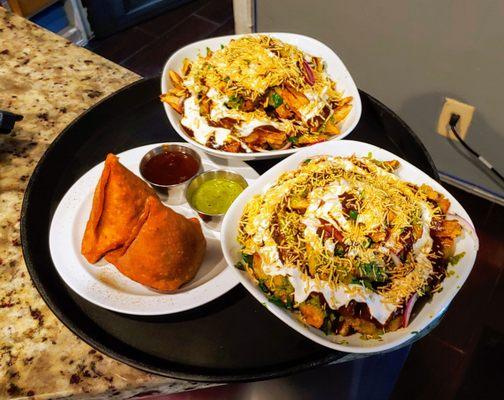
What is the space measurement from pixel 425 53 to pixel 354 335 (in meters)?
1.65

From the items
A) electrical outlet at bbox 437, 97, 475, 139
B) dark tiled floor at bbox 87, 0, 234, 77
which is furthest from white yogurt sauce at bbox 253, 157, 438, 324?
dark tiled floor at bbox 87, 0, 234, 77

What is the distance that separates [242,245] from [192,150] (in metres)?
0.46

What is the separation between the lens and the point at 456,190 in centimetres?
280

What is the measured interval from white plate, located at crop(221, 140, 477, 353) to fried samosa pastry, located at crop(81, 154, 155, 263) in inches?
10.5

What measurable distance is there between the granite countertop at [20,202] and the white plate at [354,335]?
12.5 inches

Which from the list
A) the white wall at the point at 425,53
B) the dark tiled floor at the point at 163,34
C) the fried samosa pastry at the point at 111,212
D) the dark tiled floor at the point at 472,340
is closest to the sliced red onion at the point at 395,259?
the fried samosa pastry at the point at 111,212

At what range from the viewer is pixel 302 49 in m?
1.87

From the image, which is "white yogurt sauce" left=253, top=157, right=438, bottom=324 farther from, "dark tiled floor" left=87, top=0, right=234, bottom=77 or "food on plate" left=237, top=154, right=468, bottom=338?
"dark tiled floor" left=87, top=0, right=234, bottom=77

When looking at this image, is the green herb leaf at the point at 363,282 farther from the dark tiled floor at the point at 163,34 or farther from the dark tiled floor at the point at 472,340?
the dark tiled floor at the point at 163,34

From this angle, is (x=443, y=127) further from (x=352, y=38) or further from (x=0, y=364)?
(x=0, y=364)

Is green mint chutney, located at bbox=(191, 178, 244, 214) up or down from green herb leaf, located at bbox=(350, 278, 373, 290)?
down

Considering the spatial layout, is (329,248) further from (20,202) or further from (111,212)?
(20,202)

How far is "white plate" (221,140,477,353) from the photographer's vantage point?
1120 mm

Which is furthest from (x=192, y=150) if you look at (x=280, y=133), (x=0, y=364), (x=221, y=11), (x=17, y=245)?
(x=221, y=11)
